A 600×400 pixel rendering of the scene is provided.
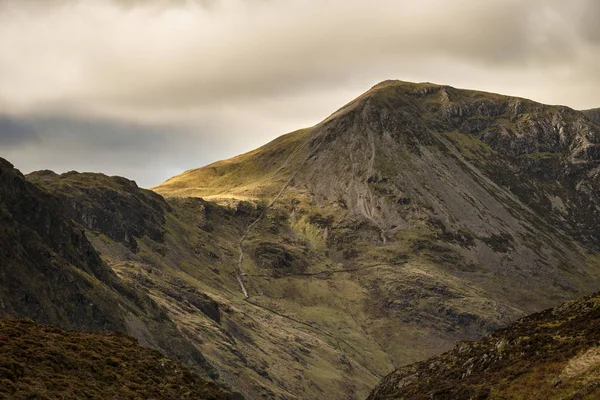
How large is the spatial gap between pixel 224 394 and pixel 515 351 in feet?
82.5

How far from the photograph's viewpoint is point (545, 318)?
63969 mm

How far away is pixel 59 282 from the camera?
123 meters

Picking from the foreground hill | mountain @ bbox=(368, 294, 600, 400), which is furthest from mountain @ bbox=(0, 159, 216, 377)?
mountain @ bbox=(368, 294, 600, 400)

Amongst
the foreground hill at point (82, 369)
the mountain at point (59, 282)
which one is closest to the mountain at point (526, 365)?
the foreground hill at point (82, 369)

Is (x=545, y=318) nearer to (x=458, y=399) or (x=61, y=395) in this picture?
(x=458, y=399)

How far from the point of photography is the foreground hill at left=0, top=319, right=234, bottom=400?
4669 centimetres

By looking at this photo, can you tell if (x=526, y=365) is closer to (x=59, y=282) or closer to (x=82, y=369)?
(x=82, y=369)

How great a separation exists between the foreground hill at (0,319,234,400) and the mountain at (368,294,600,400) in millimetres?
19297

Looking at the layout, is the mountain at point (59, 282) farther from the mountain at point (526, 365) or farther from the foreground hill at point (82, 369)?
the mountain at point (526, 365)

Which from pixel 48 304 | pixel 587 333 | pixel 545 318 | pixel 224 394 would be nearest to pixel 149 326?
pixel 48 304

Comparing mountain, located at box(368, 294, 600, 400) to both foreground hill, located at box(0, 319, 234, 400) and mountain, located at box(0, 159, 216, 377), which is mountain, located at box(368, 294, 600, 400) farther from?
mountain, located at box(0, 159, 216, 377)

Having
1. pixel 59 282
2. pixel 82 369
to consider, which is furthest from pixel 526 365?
pixel 59 282

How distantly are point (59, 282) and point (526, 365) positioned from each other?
93017 mm

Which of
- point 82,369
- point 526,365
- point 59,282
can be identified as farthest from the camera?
point 59,282
